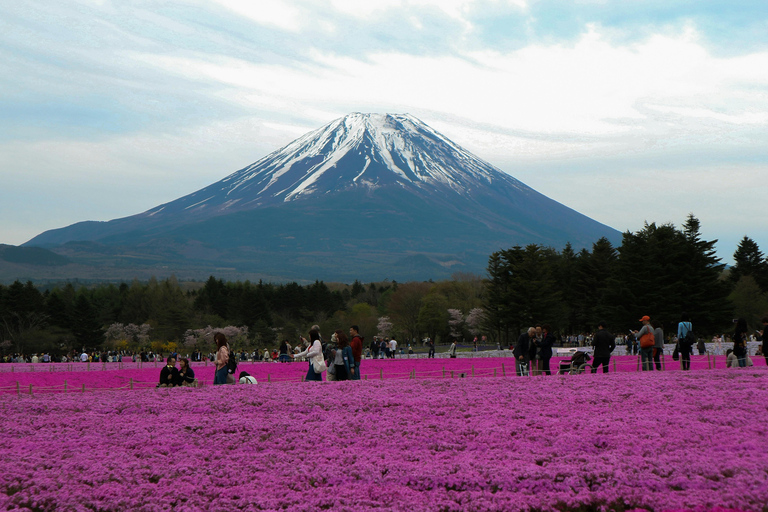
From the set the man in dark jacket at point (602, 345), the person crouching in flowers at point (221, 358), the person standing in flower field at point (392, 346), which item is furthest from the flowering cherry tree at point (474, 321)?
the person crouching in flowers at point (221, 358)

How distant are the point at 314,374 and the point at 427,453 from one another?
8.80 m

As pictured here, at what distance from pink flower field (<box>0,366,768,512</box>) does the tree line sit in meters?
51.6

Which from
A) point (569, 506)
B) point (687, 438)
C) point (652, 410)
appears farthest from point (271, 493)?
point (652, 410)

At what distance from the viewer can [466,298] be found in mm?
127688

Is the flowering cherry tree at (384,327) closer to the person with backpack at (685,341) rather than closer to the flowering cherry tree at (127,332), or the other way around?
the flowering cherry tree at (127,332)

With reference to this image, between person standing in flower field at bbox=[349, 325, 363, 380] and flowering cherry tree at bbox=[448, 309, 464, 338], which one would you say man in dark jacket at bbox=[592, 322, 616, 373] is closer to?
person standing in flower field at bbox=[349, 325, 363, 380]

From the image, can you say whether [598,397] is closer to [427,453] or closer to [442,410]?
[442,410]

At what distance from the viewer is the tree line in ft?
226

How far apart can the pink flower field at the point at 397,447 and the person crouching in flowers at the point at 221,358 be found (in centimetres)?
92

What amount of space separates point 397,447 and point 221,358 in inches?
316

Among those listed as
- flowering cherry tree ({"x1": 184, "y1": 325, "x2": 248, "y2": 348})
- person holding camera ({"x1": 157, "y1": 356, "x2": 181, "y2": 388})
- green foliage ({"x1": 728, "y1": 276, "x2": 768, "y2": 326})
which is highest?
green foliage ({"x1": 728, "y1": 276, "x2": 768, "y2": 326})

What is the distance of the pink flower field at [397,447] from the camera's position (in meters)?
10.9

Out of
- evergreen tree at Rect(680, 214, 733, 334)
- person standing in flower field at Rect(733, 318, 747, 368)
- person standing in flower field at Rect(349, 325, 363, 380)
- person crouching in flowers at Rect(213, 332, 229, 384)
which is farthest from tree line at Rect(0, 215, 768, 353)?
person crouching in flowers at Rect(213, 332, 229, 384)

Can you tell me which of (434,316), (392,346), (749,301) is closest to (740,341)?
(392,346)
